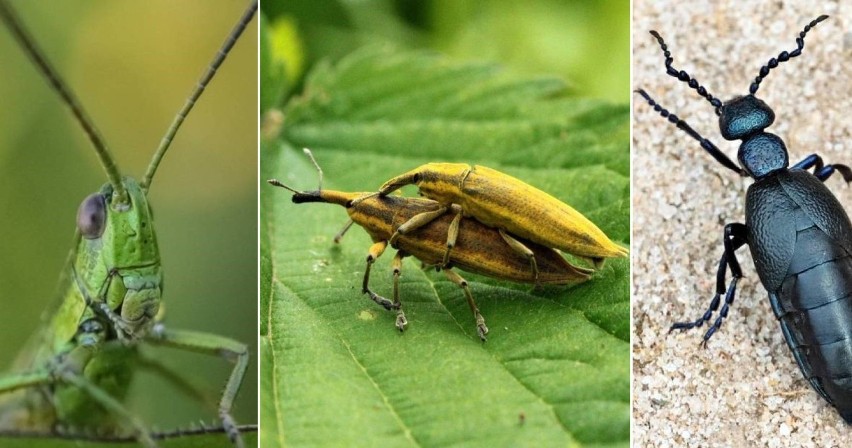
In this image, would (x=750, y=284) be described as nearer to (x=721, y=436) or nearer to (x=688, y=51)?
(x=721, y=436)

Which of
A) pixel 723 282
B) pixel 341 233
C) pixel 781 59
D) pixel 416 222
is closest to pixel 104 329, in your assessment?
pixel 341 233

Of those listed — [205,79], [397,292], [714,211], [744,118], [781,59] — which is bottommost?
[397,292]

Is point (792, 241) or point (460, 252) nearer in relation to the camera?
point (460, 252)

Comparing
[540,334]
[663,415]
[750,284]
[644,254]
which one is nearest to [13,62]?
[540,334]

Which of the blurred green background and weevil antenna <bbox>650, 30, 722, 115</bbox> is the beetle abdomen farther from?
the blurred green background

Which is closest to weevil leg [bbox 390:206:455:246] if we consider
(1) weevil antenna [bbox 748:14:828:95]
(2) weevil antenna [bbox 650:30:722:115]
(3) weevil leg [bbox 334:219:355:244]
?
(3) weevil leg [bbox 334:219:355:244]

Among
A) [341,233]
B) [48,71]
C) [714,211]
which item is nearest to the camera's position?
[48,71]

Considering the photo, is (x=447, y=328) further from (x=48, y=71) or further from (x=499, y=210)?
(x=48, y=71)
